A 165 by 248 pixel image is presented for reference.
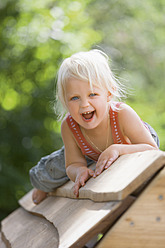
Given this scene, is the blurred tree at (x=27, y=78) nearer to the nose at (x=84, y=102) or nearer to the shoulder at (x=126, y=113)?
the shoulder at (x=126, y=113)

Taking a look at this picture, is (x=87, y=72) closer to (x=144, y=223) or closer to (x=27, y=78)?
(x=144, y=223)

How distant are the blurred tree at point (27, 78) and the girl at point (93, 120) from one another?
4136mm

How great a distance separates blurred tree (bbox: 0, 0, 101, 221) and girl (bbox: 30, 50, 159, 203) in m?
4.14

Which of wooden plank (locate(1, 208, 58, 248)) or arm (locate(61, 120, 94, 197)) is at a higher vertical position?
arm (locate(61, 120, 94, 197))

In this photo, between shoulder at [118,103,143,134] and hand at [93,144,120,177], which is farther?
shoulder at [118,103,143,134]

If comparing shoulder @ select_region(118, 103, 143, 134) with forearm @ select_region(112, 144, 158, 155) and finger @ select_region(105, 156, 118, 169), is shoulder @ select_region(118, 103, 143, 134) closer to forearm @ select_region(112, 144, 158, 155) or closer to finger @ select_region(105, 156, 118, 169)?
forearm @ select_region(112, 144, 158, 155)

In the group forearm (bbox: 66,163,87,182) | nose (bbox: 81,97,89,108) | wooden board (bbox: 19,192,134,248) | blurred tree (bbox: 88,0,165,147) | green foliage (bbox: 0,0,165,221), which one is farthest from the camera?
blurred tree (bbox: 88,0,165,147)

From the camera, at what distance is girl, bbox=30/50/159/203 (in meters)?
1.99

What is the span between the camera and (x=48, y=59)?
261 inches

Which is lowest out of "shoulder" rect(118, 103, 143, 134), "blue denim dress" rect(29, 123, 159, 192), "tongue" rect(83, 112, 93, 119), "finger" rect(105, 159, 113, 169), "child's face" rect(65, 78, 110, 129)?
"blue denim dress" rect(29, 123, 159, 192)

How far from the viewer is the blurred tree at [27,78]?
21.5ft

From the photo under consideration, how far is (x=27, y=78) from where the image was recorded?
6.71 m

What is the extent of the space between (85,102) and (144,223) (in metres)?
0.85

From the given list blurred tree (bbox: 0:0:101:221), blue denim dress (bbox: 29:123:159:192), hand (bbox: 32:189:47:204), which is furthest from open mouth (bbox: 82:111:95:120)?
blurred tree (bbox: 0:0:101:221)
